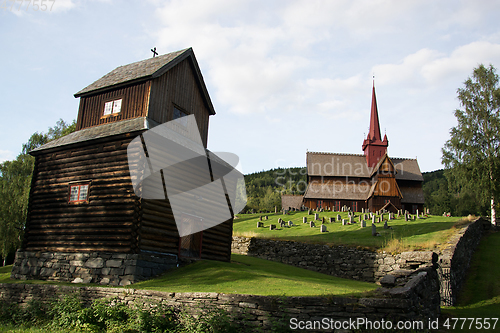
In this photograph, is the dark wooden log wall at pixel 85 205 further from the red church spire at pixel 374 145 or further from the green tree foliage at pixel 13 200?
the red church spire at pixel 374 145

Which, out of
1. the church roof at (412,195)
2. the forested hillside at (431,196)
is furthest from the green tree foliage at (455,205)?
the church roof at (412,195)

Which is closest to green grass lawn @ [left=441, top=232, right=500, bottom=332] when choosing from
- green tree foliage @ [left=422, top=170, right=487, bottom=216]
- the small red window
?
the small red window

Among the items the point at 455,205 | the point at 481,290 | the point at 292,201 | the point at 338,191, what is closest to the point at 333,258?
the point at 481,290

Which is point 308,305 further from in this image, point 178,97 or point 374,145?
point 374,145

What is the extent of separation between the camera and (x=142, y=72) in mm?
18234

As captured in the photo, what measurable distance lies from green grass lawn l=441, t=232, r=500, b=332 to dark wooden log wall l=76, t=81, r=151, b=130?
1601 cm

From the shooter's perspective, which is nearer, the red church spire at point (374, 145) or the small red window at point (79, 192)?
the small red window at point (79, 192)

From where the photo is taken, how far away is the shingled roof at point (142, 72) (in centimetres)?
1788

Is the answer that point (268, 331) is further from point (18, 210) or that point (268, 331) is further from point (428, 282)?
point (18, 210)

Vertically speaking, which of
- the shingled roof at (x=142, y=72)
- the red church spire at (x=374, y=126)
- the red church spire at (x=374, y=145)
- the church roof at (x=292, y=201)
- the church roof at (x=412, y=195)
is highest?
the red church spire at (x=374, y=126)

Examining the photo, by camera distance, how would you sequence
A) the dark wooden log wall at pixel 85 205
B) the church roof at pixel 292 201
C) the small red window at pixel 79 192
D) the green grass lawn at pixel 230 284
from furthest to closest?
the church roof at pixel 292 201, the small red window at pixel 79 192, the dark wooden log wall at pixel 85 205, the green grass lawn at pixel 230 284

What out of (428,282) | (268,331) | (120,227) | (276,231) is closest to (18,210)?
(120,227)

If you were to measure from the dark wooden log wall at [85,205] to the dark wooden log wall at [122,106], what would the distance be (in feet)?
6.85

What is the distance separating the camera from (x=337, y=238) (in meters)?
25.9
